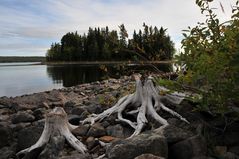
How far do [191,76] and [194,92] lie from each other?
0.73 meters

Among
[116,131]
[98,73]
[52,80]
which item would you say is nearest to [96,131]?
[116,131]

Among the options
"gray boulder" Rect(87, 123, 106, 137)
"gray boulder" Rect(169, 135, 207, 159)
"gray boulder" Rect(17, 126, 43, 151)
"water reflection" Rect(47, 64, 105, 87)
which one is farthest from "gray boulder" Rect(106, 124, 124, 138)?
"water reflection" Rect(47, 64, 105, 87)

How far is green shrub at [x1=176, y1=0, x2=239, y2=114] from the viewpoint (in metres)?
5.74

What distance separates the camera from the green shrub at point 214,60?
5.74 m

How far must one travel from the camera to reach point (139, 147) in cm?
601

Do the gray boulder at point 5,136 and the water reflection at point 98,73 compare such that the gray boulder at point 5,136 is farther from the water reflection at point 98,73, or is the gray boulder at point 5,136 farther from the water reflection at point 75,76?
the water reflection at point 75,76

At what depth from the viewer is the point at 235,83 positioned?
227 inches

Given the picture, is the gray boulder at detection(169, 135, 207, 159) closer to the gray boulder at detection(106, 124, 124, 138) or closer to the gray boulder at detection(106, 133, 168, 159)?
the gray boulder at detection(106, 133, 168, 159)

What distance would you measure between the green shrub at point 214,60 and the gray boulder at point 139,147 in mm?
958

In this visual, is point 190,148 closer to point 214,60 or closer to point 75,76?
point 214,60

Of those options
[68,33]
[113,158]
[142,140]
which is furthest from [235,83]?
[68,33]

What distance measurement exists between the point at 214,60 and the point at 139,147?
71.4 inches

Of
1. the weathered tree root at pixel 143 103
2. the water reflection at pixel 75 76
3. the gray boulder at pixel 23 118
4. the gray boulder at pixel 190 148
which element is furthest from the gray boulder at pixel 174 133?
the water reflection at pixel 75 76

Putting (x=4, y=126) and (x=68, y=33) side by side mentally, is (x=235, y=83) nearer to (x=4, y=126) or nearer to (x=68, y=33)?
(x=4, y=126)
